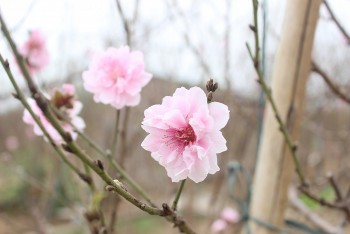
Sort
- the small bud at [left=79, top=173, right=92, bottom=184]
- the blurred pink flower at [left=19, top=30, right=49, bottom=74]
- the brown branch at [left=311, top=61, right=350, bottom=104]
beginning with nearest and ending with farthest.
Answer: the small bud at [left=79, top=173, right=92, bottom=184], the brown branch at [left=311, top=61, right=350, bottom=104], the blurred pink flower at [left=19, top=30, right=49, bottom=74]

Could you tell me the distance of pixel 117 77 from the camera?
701mm

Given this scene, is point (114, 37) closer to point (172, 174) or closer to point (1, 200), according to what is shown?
point (172, 174)

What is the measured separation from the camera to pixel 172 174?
44cm

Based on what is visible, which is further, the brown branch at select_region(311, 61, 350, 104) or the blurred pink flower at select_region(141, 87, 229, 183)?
the brown branch at select_region(311, 61, 350, 104)

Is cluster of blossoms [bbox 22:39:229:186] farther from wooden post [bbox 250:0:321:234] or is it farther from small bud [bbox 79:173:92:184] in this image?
wooden post [bbox 250:0:321:234]

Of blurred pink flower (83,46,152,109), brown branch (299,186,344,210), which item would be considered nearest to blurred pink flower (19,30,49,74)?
blurred pink flower (83,46,152,109)

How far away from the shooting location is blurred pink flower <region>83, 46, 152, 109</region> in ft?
2.20

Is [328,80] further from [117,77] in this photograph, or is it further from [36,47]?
[36,47]

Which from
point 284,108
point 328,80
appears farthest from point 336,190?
point 328,80

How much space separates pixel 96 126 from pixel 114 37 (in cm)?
174

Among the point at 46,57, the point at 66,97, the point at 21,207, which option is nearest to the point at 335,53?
the point at 46,57

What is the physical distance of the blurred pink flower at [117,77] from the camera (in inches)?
26.4

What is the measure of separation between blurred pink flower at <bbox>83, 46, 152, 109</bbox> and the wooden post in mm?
338

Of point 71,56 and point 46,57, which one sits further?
point 71,56
